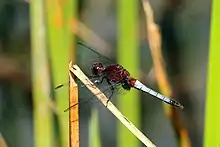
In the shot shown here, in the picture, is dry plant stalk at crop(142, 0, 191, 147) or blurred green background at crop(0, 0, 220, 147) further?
blurred green background at crop(0, 0, 220, 147)

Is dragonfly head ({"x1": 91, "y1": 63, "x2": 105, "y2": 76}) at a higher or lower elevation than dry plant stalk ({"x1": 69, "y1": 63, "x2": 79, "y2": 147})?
lower

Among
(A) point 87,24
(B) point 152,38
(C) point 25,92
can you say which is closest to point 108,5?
(A) point 87,24

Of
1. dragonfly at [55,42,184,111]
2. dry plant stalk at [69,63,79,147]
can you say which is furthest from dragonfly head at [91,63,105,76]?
dry plant stalk at [69,63,79,147]

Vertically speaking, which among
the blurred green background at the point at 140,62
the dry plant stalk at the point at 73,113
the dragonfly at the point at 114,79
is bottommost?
the blurred green background at the point at 140,62

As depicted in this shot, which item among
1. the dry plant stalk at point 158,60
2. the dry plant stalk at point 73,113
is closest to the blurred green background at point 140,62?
the dry plant stalk at point 158,60

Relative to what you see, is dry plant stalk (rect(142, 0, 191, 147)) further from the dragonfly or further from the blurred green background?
the blurred green background

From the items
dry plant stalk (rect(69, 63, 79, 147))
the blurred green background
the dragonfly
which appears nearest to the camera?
dry plant stalk (rect(69, 63, 79, 147))

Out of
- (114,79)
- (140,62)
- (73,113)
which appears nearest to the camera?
(73,113)

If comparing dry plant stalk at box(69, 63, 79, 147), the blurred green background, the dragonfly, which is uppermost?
dry plant stalk at box(69, 63, 79, 147)

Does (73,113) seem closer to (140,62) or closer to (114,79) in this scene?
(114,79)

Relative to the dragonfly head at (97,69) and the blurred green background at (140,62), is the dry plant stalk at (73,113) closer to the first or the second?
the dragonfly head at (97,69)

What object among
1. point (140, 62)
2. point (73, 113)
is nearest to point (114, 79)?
point (73, 113)
